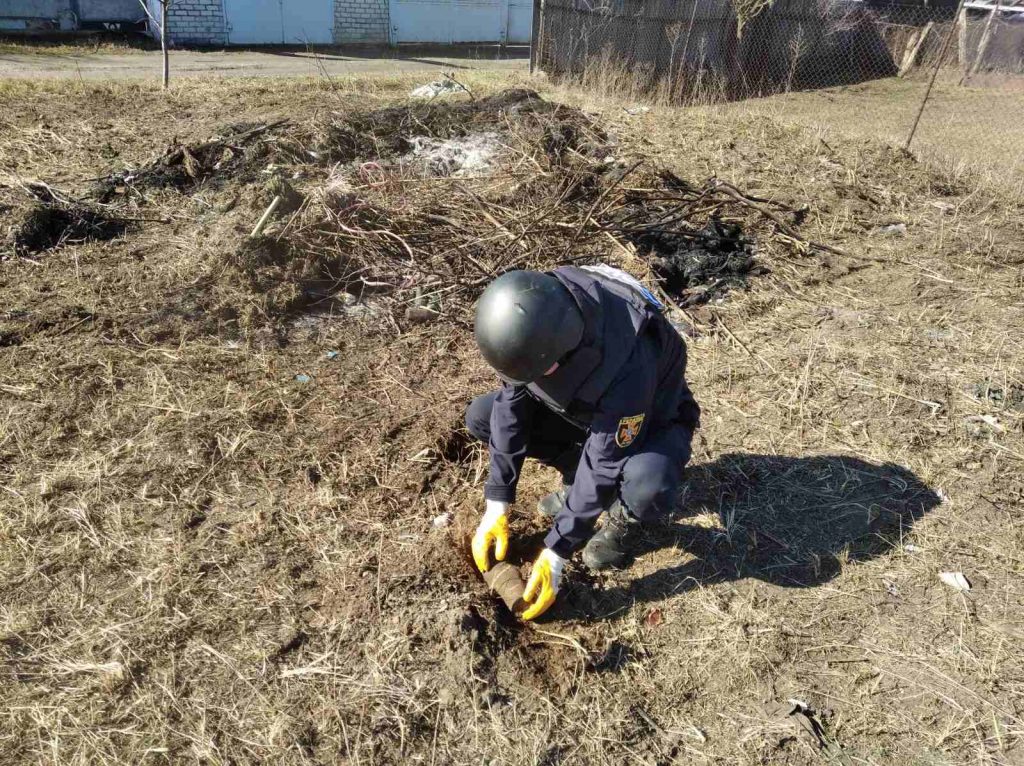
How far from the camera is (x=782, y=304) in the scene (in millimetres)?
4688

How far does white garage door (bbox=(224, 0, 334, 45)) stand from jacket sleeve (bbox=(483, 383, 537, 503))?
1852 centimetres

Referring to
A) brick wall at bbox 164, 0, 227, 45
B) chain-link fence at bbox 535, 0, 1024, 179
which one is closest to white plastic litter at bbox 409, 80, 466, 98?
chain-link fence at bbox 535, 0, 1024, 179

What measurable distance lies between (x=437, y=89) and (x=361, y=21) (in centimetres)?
1054

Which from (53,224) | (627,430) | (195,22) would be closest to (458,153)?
(53,224)

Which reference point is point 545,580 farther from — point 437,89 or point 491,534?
point 437,89

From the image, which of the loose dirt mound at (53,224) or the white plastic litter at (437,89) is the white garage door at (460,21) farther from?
the loose dirt mound at (53,224)

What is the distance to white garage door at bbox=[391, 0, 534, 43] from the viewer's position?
19.6 metres

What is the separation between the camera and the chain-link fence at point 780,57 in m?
11.8

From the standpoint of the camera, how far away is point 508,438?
2521mm

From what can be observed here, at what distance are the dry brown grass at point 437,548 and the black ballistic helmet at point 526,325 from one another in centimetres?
89

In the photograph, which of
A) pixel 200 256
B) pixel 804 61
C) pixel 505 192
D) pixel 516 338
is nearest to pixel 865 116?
pixel 804 61

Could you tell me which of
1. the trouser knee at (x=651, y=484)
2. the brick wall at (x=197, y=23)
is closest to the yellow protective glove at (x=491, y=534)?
the trouser knee at (x=651, y=484)

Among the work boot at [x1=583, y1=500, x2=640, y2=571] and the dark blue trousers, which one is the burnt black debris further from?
the work boot at [x1=583, y1=500, x2=640, y2=571]

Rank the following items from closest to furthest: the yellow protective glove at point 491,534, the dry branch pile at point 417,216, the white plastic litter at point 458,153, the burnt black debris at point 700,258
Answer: the yellow protective glove at point 491,534
the dry branch pile at point 417,216
the burnt black debris at point 700,258
the white plastic litter at point 458,153
